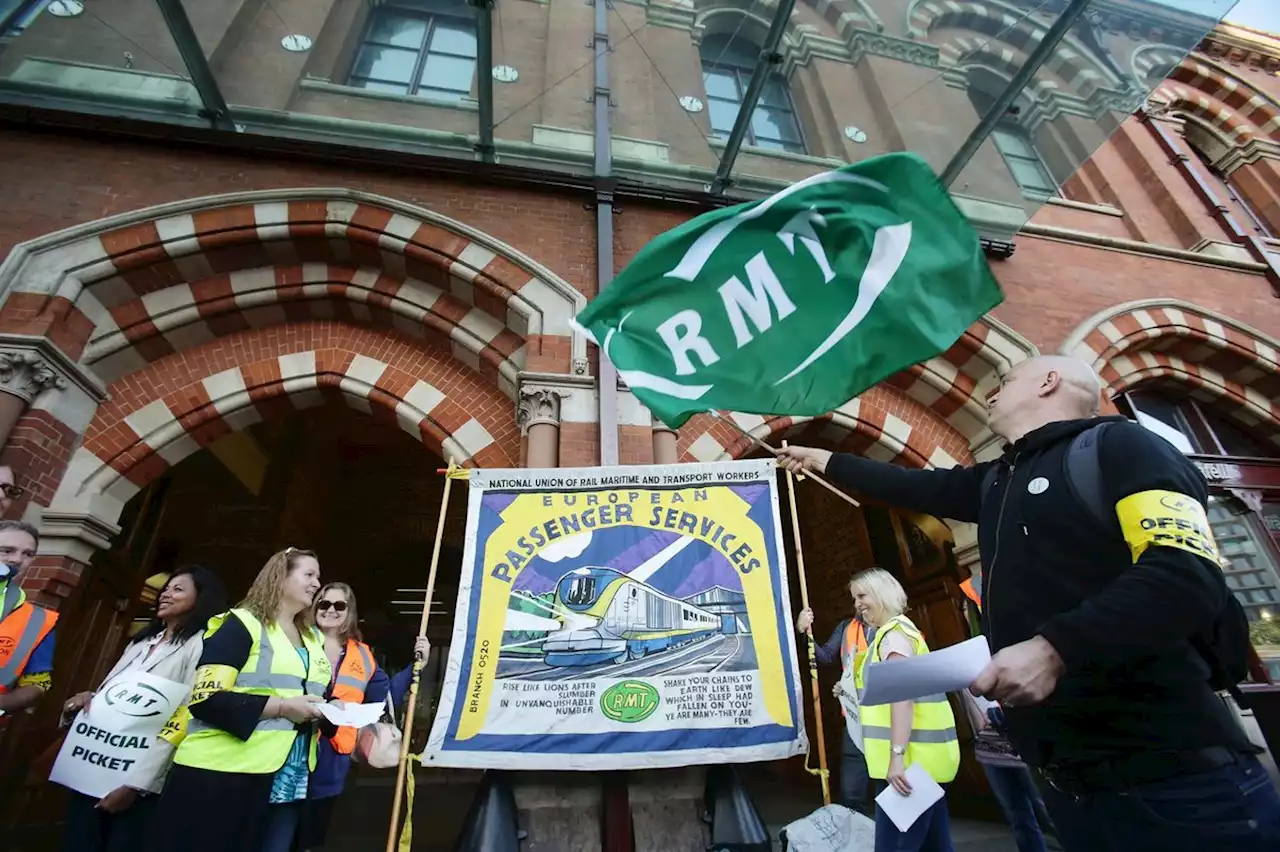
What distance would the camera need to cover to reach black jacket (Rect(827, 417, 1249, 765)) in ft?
3.60

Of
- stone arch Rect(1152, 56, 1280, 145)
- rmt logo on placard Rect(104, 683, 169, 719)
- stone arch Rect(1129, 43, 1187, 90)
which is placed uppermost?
stone arch Rect(1152, 56, 1280, 145)

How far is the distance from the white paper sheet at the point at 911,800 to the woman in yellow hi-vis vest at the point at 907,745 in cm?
3

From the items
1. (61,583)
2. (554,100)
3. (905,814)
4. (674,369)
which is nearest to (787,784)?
(905,814)

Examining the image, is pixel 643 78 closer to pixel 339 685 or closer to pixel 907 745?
pixel 339 685

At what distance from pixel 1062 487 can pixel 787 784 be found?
6.42 meters

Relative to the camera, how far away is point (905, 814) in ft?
8.54

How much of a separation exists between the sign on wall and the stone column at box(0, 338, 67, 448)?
2357 mm

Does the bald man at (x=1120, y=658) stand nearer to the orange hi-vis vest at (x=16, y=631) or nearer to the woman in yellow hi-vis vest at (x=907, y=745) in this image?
the woman in yellow hi-vis vest at (x=907, y=745)

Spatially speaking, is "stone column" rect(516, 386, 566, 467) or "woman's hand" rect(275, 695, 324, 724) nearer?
"woman's hand" rect(275, 695, 324, 724)

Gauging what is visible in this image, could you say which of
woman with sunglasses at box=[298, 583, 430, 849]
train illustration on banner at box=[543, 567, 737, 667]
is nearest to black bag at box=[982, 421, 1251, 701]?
train illustration on banner at box=[543, 567, 737, 667]

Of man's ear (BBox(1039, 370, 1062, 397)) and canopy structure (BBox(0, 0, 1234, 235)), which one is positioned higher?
canopy structure (BBox(0, 0, 1234, 235))

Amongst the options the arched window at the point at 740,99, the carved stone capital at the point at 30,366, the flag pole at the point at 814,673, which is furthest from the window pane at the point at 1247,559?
the carved stone capital at the point at 30,366

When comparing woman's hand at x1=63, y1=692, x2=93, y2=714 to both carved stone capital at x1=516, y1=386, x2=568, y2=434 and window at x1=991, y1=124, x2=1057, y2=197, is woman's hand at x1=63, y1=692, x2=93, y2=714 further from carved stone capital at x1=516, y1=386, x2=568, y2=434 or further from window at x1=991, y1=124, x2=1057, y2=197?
window at x1=991, y1=124, x2=1057, y2=197

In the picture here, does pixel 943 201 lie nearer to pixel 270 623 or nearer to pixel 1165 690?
pixel 1165 690
